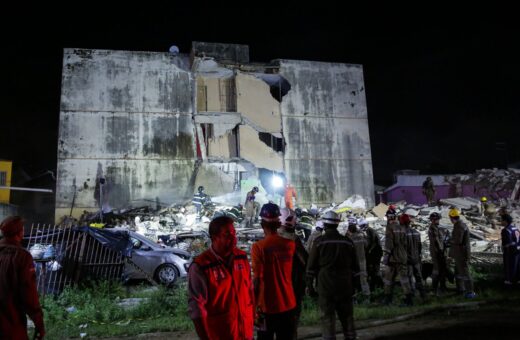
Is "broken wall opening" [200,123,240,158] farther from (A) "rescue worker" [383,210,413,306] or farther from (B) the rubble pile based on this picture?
(A) "rescue worker" [383,210,413,306]

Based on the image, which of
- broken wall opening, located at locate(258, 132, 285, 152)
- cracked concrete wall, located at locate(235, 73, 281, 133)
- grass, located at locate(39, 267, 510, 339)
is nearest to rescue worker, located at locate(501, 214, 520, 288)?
grass, located at locate(39, 267, 510, 339)

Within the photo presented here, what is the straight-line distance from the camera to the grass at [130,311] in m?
6.13

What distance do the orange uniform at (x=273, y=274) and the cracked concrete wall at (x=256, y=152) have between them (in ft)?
66.6

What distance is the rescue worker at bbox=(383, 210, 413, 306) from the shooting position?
747cm

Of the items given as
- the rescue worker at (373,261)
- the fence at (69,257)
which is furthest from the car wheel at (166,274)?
the rescue worker at (373,261)

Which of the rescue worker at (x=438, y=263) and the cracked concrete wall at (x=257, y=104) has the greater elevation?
the cracked concrete wall at (x=257, y=104)

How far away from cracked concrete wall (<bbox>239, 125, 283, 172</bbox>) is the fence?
15.2m

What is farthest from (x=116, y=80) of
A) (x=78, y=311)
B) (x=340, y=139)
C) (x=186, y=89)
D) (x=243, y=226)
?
(x=78, y=311)

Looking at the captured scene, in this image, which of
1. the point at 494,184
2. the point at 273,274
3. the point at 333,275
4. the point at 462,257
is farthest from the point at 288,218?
the point at 494,184

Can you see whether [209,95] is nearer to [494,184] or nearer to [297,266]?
[494,184]

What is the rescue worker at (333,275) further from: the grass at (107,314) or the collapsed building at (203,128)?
the collapsed building at (203,128)

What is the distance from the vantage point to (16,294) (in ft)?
11.5

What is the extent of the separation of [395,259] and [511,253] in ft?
9.23

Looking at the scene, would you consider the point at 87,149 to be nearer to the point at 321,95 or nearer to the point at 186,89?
the point at 186,89
